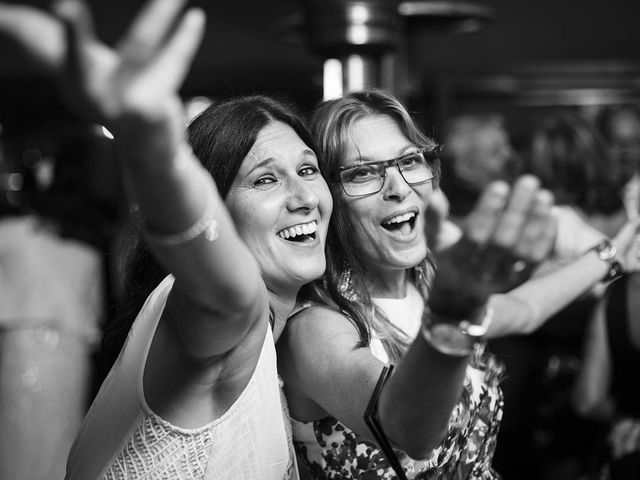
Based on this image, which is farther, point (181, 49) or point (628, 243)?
point (628, 243)

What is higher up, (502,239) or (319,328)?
(502,239)

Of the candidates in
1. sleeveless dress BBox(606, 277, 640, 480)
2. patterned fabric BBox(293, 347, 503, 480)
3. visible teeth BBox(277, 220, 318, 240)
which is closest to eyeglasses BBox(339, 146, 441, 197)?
visible teeth BBox(277, 220, 318, 240)

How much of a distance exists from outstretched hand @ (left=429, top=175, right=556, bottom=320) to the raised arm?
245mm

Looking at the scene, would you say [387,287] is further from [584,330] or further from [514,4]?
[514,4]

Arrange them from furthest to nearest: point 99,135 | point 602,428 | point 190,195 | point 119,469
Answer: point 99,135, point 602,428, point 119,469, point 190,195

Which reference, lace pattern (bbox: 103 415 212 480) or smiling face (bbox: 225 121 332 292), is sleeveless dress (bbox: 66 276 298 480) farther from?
smiling face (bbox: 225 121 332 292)

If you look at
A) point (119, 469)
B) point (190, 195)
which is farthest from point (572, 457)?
point (190, 195)

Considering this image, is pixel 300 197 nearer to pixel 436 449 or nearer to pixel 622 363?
pixel 436 449

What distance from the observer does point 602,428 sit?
8.30 feet

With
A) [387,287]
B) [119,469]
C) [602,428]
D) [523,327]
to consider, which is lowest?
[602,428]

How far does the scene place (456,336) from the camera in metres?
0.90

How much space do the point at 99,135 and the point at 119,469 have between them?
4.42 m

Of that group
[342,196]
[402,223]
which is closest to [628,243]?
[402,223]

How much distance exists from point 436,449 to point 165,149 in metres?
0.86
